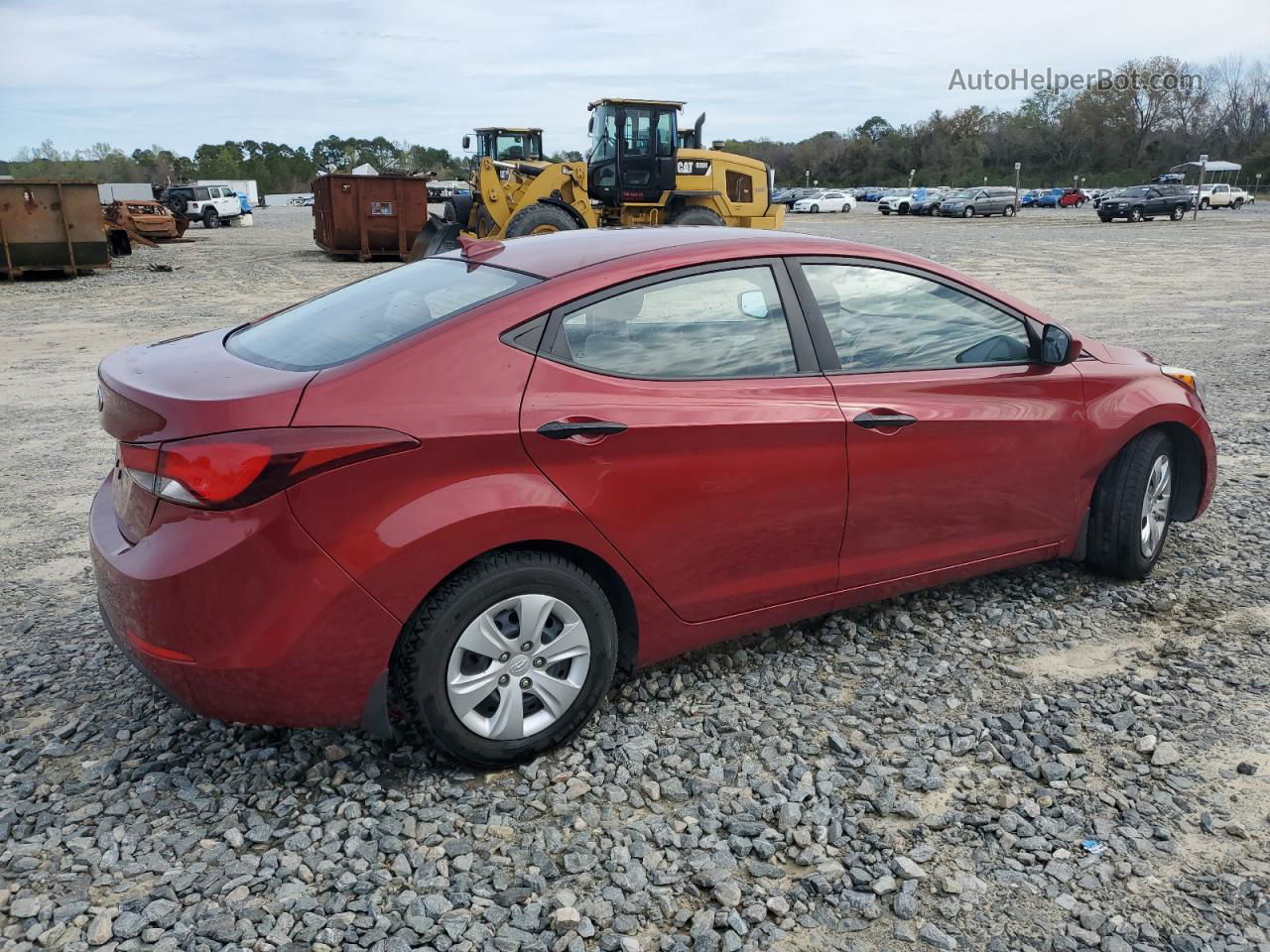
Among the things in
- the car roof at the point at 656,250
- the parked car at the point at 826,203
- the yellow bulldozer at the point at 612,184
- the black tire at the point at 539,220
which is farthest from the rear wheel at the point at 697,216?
the parked car at the point at 826,203

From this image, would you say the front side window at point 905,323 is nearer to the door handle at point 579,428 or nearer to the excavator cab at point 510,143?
the door handle at point 579,428

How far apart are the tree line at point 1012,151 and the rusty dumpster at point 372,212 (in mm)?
72635

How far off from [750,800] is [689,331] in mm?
1519

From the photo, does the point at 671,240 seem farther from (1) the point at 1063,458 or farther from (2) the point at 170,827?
(2) the point at 170,827

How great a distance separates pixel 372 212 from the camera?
22.8 metres

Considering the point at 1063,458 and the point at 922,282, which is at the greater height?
the point at 922,282

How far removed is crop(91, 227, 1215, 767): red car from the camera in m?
2.75

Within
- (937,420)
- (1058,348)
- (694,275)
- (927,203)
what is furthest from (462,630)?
(927,203)

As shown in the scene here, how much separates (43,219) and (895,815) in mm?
21291

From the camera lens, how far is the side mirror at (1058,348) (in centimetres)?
406

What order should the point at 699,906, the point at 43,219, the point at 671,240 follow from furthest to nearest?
the point at 43,219 → the point at 671,240 → the point at 699,906

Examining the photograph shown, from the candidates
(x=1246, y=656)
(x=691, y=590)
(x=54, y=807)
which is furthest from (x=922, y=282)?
(x=54, y=807)

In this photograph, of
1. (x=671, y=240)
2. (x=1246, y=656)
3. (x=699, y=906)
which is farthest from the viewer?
(x=1246, y=656)

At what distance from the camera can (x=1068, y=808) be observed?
299cm
